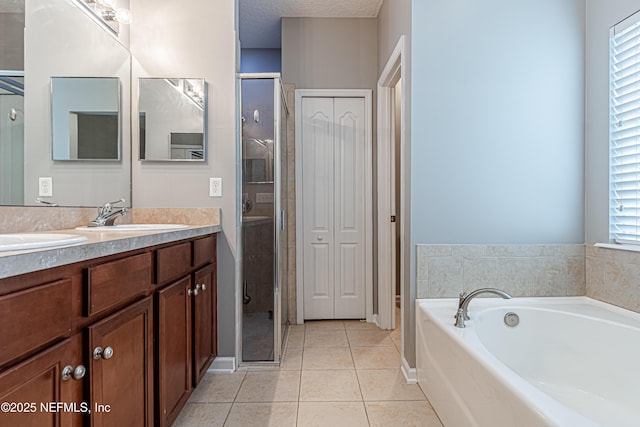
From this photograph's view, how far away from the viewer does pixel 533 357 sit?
6.10ft

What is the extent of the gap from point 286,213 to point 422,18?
1.81m

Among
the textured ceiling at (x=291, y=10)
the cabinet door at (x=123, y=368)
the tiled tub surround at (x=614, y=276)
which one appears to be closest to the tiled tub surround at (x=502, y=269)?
the tiled tub surround at (x=614, y=276)

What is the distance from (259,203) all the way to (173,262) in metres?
0.87

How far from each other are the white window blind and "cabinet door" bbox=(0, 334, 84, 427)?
7.98ft

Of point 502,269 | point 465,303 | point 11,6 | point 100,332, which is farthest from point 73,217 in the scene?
point 502,269

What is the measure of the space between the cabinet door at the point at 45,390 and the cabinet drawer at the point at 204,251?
95 centimetres

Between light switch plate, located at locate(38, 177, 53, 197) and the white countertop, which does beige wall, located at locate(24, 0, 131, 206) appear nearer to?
light switch plate, located at locate(38, 177, 53, 197)

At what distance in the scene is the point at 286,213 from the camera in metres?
3.17

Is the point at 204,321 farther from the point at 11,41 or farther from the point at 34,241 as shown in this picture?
the point at 11,41

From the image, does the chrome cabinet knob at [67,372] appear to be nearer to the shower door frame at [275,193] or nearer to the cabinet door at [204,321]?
the cabinet door at [204,321]

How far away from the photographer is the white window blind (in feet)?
5.95

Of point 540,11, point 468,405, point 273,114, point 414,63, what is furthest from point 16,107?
point 540,11

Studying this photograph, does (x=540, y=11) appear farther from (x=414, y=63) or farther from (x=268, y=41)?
(x=268, y=41)

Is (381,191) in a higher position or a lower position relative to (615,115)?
lower
